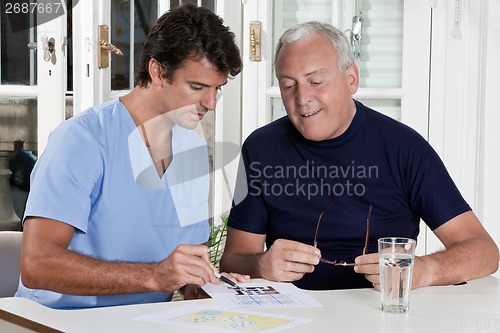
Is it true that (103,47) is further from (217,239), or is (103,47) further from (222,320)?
(222,320)

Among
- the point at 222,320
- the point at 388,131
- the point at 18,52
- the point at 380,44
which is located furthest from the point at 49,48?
the point at 222,320

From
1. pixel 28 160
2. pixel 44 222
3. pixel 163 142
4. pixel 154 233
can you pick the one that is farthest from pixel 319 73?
pixel 28 160

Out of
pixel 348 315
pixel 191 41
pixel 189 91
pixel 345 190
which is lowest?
pixel 348 315

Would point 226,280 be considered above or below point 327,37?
below

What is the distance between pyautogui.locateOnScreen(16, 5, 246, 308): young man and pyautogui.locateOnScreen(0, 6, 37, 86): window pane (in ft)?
4.84

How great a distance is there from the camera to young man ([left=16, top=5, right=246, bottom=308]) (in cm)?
187

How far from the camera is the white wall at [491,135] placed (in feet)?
10.8

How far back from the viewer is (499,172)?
10.9 ft

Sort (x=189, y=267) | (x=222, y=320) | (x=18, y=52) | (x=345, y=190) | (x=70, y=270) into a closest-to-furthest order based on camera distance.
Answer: (x=222, y=320) < (x=189, y=267) < (x=70, y=270) < (x=345, y=190) < (x=18, y=52)

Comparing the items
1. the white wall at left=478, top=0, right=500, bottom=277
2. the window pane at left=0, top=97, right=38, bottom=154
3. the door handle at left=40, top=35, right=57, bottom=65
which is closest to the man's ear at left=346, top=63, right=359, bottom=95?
the white wall at left=478, top=0, right=500, bottom=277

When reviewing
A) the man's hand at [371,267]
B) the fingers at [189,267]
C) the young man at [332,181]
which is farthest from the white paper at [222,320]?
the young man at [332,181]

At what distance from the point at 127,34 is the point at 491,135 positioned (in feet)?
4.73

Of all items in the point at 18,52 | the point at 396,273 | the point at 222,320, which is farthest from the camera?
the point at 18,52

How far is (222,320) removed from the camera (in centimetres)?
155
